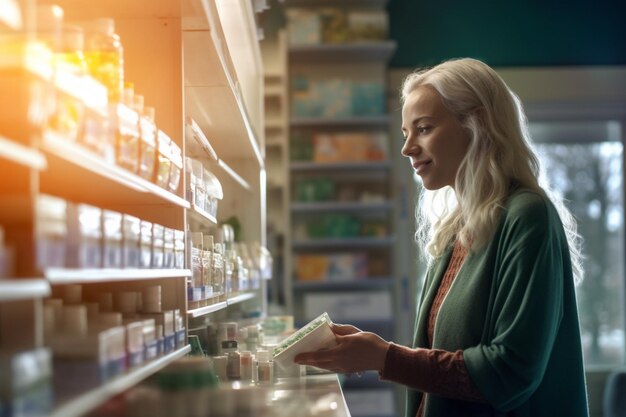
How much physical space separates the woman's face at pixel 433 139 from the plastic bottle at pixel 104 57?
0.99m

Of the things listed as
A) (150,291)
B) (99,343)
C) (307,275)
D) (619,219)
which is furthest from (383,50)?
(99,343)

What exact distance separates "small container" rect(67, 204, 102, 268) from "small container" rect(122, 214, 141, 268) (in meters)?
0.13

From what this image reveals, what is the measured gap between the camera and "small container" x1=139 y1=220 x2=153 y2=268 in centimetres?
164

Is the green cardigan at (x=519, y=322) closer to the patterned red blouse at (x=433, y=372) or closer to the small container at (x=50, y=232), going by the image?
the patterned red blouse at (x=433, y=372)

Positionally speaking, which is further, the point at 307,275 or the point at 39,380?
the point at 307,275

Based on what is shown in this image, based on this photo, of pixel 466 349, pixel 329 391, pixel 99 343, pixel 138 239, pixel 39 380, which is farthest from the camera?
pixel 329 391

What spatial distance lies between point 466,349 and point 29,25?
4.45ft

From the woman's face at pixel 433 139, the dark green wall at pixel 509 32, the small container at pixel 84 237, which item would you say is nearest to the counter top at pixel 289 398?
the small container at pixel 84 237

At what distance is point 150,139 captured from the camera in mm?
1711

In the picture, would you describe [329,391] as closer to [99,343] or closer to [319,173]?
[99,343]

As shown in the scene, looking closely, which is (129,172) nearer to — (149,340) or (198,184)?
(149,340)

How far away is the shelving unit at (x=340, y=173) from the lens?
5988 millimetres

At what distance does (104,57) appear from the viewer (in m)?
1.60

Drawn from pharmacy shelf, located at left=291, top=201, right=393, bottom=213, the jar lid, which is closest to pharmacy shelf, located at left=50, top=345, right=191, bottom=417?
the jar lid
